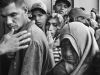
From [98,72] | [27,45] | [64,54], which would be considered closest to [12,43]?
[27,45]

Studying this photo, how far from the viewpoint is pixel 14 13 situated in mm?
2604

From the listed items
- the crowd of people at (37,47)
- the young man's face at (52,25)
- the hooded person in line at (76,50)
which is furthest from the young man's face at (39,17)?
the hooded person in line at (76,50)

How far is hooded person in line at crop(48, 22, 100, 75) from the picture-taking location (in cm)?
242

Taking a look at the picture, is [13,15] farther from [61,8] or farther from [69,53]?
[61,8]

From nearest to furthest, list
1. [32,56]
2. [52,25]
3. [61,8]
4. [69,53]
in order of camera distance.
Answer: [32,56] < [69,53] < [52,25] < [61,8]

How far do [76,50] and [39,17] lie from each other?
6.35ft

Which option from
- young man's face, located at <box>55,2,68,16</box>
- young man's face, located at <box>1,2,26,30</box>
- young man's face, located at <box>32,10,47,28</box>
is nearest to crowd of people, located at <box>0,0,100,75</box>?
young man's face, located at <box>1,2,26,30</box>

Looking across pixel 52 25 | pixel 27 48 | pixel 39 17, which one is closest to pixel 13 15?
pixel 27 48

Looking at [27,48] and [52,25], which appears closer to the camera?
[27,48]

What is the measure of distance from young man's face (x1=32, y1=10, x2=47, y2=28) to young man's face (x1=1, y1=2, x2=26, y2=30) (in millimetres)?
1638

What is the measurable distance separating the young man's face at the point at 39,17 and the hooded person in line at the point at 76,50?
1.70 meters

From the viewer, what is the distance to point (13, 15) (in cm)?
260

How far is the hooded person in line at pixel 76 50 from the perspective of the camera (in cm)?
242

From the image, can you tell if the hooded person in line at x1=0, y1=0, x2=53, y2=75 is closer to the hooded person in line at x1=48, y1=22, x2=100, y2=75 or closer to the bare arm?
the bare arm
